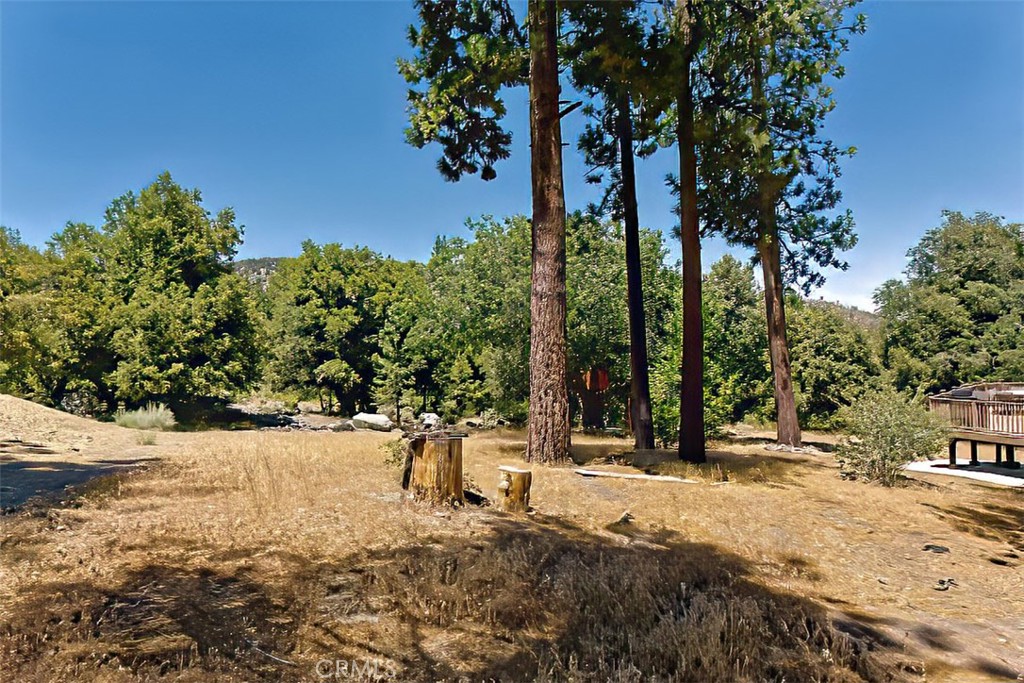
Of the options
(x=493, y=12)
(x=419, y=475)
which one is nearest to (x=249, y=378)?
(x=493, y=12)

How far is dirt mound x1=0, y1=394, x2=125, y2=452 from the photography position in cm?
1224

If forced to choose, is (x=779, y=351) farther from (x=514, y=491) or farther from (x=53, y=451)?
(x=53, y=451)

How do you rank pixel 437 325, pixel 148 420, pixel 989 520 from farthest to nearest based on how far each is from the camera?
pixel 437 325, pixel 148 420, pixel 989 520

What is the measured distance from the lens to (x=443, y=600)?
4777mm

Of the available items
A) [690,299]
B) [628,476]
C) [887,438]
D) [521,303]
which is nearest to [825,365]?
[521,303]

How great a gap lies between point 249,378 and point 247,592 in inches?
981

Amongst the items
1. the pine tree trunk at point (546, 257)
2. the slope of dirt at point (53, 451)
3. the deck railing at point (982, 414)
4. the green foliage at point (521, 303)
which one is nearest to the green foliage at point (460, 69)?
the pine tree trunk at point (546, 257)

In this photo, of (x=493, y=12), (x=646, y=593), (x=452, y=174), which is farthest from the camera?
(x=452, y=174)

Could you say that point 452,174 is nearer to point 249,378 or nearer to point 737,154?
point 737,154

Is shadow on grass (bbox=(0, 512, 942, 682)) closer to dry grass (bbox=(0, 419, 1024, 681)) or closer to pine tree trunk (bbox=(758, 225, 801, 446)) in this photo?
dry grass (bbox=(0, 419, 1024, 681))

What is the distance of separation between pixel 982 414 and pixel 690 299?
24.8 ft

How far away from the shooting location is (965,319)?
30.7 m

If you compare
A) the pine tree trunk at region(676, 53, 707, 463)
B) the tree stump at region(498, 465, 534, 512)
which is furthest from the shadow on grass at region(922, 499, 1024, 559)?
the tree stump at region(498, 465, 534, 512)

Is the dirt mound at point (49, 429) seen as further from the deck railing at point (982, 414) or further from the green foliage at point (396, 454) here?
the deck railing at point (982, 414)
